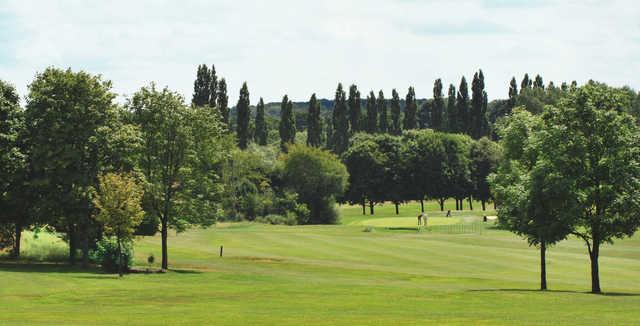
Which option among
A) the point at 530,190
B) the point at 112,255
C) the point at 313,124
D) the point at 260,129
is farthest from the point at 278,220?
the point at 530,190

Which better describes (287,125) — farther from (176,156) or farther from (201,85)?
(176,156)

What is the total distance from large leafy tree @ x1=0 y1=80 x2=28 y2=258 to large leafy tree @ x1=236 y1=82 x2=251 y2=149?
10666 cm

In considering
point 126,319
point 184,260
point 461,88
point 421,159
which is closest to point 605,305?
point 126,319

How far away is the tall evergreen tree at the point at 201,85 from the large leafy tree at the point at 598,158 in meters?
130

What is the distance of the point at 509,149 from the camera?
5319 cm

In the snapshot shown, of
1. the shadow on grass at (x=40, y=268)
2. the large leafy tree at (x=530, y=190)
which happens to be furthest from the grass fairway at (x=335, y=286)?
the large leafy tree at (x=530, y=190)

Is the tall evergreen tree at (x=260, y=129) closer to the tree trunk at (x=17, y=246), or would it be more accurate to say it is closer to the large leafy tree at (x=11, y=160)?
the tree trunk at (x=17, y=246)

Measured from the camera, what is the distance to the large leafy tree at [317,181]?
143 meters

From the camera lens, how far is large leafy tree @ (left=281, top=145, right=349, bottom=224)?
143000 mm

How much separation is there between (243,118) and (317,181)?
38.6 meters

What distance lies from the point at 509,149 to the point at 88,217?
34009 millimetres

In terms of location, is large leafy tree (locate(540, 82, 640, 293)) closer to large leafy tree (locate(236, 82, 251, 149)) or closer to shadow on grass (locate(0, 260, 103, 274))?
shadow on grass (locate(0, 260, 103, 274))

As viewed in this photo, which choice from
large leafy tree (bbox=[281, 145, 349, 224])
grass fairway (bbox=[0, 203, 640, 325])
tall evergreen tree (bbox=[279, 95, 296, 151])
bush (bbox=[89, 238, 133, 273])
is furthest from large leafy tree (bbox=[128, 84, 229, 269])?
tall evergreen tree (bbox=[279, 95, 296, 151])

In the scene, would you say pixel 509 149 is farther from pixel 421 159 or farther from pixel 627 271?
pixel 421 159
